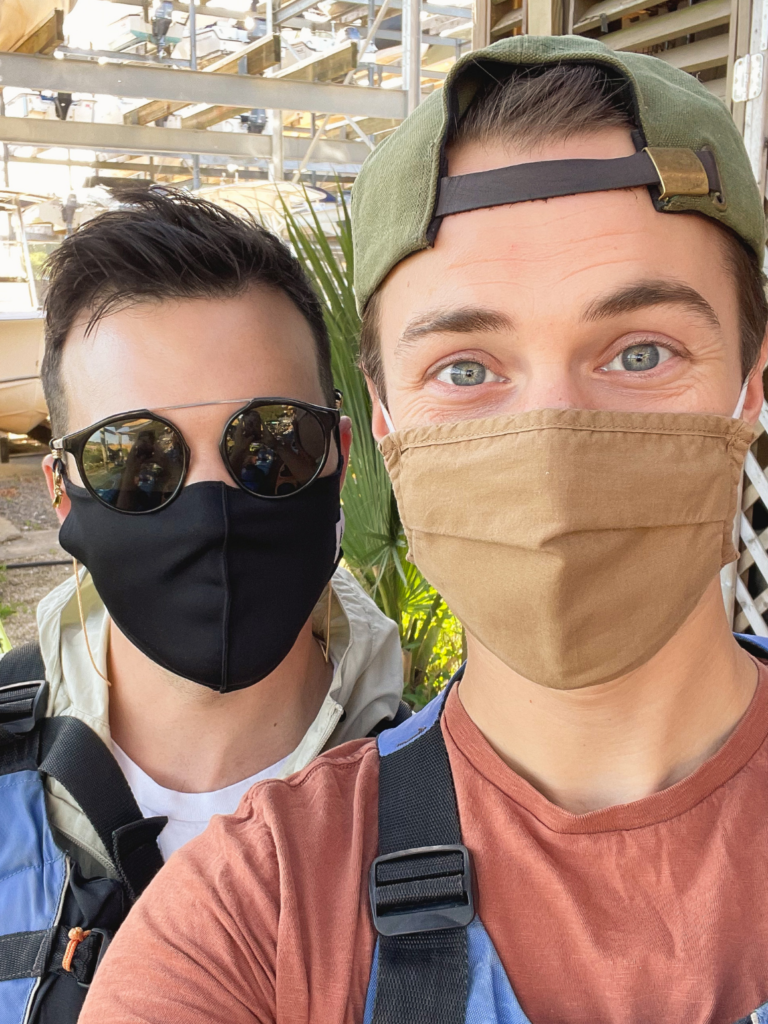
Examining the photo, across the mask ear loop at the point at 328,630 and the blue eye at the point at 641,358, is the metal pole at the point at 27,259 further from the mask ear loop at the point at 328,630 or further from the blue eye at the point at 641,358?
the blue eye at the point at 641,358

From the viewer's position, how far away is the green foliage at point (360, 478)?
3.26 m

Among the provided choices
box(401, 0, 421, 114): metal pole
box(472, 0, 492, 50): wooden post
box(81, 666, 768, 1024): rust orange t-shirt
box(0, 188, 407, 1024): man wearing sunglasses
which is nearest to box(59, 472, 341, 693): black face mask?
box(0, 188, 407, 1024): man wearing sunglasses

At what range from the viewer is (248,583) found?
1.93m

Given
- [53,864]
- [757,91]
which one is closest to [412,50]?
[757,91]

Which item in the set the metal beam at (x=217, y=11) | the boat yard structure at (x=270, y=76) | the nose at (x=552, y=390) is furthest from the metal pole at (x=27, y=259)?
the nose at (x=552, y=390)

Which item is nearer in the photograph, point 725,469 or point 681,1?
point 725,469

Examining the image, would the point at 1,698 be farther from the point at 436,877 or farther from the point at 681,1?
the point at 681,1

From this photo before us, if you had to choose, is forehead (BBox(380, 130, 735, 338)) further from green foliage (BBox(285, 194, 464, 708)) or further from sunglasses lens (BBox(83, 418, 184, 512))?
green foliage (BBox(285, 194, 464, 708))

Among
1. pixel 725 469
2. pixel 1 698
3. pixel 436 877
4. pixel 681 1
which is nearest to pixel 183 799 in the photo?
pixel 1 698

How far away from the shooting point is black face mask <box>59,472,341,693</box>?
6.19ft

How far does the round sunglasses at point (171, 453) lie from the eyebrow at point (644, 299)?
2.75 feet

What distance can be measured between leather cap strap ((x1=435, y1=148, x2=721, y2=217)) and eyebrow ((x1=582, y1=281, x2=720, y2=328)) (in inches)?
4.9

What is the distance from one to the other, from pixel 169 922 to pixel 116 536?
923 millimetres

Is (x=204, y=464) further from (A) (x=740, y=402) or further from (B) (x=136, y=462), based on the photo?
(A) (x=740, y=402)
